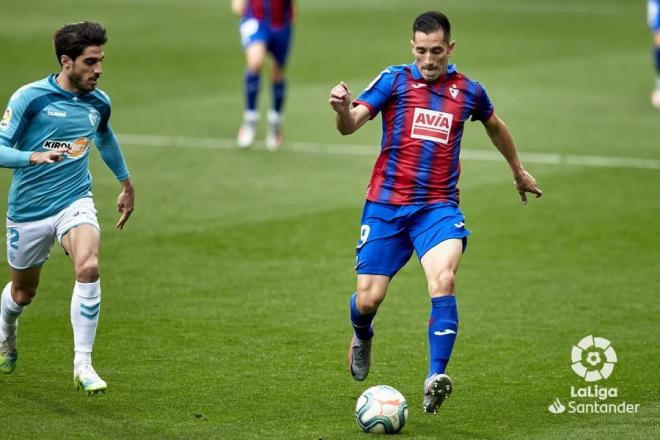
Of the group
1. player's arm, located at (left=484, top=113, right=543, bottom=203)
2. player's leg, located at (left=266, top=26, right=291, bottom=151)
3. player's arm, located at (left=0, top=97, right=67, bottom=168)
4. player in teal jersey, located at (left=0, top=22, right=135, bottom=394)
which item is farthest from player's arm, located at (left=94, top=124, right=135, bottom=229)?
player's leg, located at (left=266, top=26, right=291, bottom=151)

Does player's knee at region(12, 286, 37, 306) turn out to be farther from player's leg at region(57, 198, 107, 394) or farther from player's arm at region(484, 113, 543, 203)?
player's arm at region(484, 113, 543, 203)

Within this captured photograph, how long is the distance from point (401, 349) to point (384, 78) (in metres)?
2.31

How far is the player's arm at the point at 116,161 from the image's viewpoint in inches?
344

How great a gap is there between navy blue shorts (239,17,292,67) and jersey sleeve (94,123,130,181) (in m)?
9.23

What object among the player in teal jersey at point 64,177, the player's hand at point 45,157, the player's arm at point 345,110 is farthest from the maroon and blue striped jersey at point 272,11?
the player's hand at point 45,157

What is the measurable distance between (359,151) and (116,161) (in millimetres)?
9201

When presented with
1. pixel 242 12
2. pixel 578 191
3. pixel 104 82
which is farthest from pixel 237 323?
pixel 104 82

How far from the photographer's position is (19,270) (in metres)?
8.44

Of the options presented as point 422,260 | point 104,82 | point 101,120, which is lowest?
point 104,82

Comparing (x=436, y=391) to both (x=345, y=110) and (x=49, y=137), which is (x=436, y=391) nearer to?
(x=345, y=110)

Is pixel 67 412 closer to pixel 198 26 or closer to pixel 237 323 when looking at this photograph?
pixel 237 323

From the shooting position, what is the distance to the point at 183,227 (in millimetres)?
13453

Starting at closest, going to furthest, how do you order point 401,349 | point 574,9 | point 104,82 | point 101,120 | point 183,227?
point 101,120 → point 401,349 → point 183,227 → point 104,82 → point 574,9

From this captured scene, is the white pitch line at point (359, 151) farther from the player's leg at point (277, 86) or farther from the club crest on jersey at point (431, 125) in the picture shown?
the club crest on jersey at point (431, 125)
